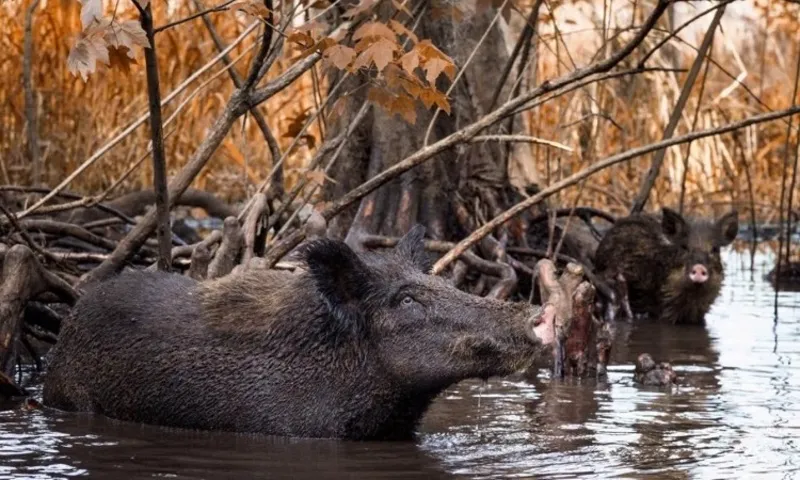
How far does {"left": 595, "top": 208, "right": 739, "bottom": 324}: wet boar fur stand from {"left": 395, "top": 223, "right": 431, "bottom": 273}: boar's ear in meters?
5.84

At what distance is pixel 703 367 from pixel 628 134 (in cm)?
1001

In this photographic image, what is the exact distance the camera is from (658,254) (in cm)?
1345

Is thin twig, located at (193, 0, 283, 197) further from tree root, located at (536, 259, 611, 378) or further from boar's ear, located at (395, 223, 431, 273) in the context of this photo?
boar's ear, located at (395, 223, 431, 273)

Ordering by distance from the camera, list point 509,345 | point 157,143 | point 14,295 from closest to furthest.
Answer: point 509,345 < point 157,143 < point 14,295

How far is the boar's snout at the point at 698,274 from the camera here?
12.6m

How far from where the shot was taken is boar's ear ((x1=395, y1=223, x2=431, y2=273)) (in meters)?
7.47

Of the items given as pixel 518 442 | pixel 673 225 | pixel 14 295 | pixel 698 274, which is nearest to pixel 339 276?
pixel 518 442

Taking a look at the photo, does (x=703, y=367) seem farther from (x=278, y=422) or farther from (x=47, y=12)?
(x=47, y=12)

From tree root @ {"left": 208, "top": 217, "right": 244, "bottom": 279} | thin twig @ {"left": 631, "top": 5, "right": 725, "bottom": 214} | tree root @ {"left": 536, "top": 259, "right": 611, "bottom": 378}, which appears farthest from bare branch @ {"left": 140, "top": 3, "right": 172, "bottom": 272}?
thin twig @ {"left": 631, "top": 5, "right": 725, "bottom": 214}

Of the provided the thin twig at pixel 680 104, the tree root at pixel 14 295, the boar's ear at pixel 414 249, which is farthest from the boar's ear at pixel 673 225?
the tree root at pixel 14 295

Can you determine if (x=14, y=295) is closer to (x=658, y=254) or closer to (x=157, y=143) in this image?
(x=157, y=143)

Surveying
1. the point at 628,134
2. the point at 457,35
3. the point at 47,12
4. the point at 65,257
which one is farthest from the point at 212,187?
the point at 65,257

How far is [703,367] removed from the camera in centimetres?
995

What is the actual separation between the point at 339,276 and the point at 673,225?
6929 millimetres
